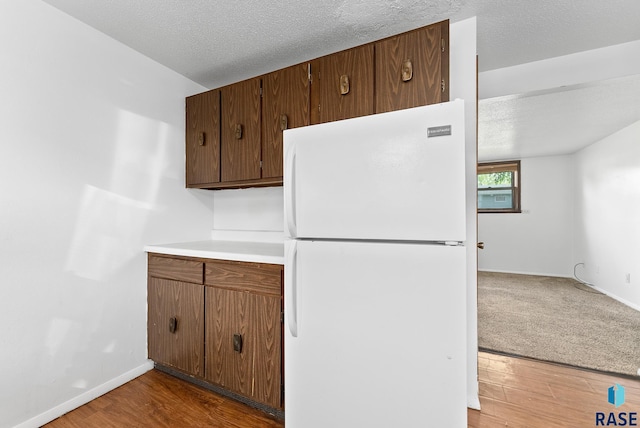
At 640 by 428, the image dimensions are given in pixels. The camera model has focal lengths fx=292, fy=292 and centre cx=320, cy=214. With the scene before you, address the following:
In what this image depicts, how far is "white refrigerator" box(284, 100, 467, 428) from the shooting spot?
1.06 meters

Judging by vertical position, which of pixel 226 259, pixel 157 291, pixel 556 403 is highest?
pixel 226 259

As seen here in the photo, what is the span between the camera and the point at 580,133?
4.09 metres

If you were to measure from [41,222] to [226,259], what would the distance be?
3.32 feet

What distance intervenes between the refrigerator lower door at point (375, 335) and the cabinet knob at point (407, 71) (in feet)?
3.20

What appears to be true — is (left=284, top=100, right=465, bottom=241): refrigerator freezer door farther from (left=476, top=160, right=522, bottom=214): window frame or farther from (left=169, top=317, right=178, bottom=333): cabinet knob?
(left=476, top=160, right=522, bottom=214): window frame

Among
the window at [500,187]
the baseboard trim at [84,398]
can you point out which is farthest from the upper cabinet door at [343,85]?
the window at [500,187]

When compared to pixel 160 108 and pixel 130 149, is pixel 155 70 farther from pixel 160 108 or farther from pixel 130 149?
pixel 130 149

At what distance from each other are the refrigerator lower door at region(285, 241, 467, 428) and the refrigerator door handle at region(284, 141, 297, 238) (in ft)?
0.25

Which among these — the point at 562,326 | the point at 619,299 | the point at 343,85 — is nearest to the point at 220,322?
Answer: the point at 343,85

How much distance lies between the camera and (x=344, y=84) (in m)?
1.74

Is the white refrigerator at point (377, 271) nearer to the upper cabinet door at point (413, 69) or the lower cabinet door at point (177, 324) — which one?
the upper cabinet door at point (413, 69)

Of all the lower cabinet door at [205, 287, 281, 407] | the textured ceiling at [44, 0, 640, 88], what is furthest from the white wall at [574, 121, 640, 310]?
the lower cabinet door at [205, 287, 281, 407]

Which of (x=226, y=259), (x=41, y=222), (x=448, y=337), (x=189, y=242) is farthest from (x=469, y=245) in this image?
(x=41, y=222)

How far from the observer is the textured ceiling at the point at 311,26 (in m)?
1.62
